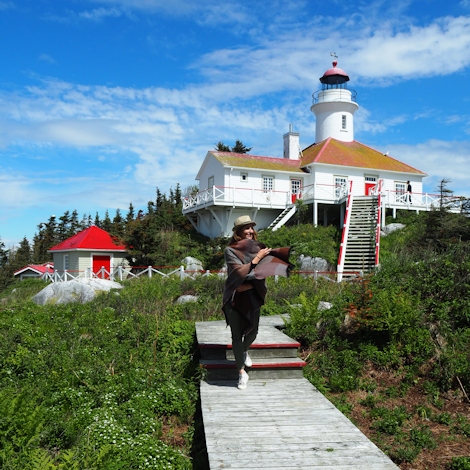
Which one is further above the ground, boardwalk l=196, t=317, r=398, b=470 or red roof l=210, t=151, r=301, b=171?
red roof l=210, t=151, r=301, b=171

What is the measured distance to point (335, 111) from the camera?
31.9m

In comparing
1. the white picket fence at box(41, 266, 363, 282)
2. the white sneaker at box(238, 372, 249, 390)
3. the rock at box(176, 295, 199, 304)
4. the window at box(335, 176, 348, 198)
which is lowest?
the white sneaker at box(238, 372, 249, 390)

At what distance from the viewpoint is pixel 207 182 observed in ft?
103

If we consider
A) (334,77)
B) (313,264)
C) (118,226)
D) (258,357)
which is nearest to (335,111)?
(334,77)

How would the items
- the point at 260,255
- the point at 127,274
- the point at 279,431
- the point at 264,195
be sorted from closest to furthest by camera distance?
the point at 279,431, the point at 260,255, the point at 127,274, the point at 264,195

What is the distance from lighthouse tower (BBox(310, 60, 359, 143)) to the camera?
3194cm

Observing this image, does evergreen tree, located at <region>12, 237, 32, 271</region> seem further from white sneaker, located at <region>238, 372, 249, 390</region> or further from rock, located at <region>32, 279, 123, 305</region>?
white sneaker, located at <region>238, 372, 249, 390</region>

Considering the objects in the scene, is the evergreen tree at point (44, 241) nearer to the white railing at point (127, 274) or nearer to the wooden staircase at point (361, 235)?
the white railing at point (127, 274)

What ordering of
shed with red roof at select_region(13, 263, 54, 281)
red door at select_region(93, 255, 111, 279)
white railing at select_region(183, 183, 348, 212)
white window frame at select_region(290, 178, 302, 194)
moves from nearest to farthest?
white railing at select_region(183, 183, 348, 212) < white window frame at select_region(290, 178, 302, 194) < red door at select_region(93, 255, 111, 279) < shed with red roof at select_region(13, 263, 54, 281)

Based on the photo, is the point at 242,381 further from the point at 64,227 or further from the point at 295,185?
the point at 64,227

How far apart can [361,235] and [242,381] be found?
18.3 m

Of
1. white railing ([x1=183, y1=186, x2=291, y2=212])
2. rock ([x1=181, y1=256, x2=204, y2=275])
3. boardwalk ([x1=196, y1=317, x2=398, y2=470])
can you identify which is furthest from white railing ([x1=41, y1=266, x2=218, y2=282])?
boardwalk ([x1=196, y1=317, x2=398, y2=470])

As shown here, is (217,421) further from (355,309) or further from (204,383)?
(355,309)

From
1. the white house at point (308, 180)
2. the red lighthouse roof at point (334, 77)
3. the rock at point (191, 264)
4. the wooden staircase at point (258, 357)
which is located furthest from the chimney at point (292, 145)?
the wooden staircase at point (258, 357)
